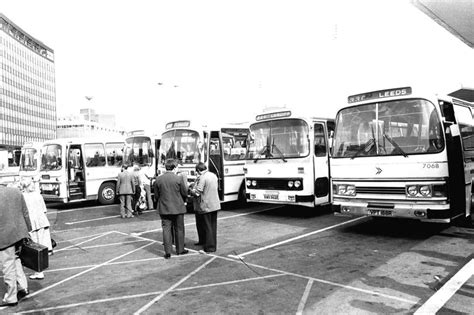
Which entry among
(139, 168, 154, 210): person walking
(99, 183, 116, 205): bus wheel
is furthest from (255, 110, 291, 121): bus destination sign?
(99, 183, 116, 205): bus wheel

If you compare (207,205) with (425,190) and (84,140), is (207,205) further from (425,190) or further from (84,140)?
(84,140)

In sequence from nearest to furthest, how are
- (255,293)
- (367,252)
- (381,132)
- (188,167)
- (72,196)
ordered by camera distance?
(255,293)
(367,252)
(381,132)
(188,167)
(72,196)

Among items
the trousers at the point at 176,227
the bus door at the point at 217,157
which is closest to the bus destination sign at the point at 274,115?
the bus door at the point at 217,157

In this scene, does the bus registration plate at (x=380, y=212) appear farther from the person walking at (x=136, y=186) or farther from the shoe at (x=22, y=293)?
the person walking at (x=136, y=186)

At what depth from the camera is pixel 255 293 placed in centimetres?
546

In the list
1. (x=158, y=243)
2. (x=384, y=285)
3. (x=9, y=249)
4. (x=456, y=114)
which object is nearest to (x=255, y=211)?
(x=158, y=243)

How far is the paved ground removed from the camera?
5.09 meters

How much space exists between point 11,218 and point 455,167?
25.7 ft

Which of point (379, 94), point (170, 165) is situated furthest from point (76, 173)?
point (379, 94)

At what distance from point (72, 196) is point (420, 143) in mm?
13104

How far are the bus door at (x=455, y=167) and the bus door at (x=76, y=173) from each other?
13.2 m

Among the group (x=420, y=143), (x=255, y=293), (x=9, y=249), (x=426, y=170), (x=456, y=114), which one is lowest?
(x=255, y=293)

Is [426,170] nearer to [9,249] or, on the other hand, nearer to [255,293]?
[255,293]

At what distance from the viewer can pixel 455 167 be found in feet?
25.9
